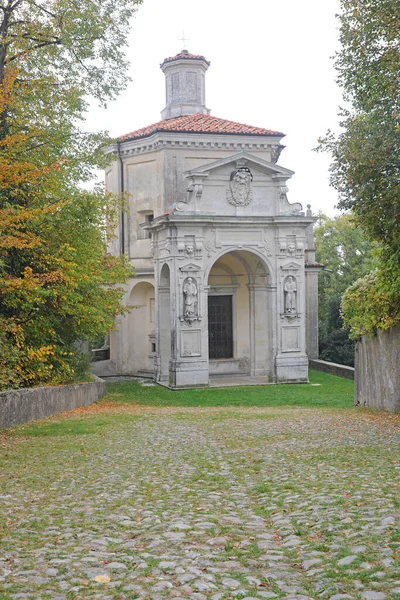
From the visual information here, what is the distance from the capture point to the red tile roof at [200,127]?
30.9 meters

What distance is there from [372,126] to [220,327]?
19259 millimetres

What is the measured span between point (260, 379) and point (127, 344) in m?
7.34

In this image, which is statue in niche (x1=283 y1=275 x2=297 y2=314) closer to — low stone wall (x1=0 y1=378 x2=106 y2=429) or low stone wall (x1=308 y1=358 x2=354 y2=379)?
low stone wall (x1=308 y1=358 x2=354 y2=379)

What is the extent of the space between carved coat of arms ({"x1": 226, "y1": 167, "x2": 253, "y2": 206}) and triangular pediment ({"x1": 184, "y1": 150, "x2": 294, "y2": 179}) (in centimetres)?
33

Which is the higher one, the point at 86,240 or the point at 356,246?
the point at 356,246

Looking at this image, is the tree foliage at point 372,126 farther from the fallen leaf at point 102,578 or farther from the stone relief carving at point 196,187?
the stone relief carving at point 196,187

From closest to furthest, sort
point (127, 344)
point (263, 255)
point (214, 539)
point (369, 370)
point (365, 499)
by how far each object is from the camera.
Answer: point (214, 539) → point (365, 499) → point (369, 370) → point (263, 255) → point (127, 344)

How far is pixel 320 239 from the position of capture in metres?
59.8

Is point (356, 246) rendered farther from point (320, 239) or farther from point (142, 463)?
point (142, 463)

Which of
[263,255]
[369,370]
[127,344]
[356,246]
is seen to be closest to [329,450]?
[369,370]

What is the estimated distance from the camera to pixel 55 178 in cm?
1755

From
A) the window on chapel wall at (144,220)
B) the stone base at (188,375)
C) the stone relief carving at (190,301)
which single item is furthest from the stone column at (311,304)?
the stone relief carving at (190,301)

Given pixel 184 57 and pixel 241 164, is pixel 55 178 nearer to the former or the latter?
pixel 241 164

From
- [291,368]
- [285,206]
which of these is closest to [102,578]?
[291,368]
